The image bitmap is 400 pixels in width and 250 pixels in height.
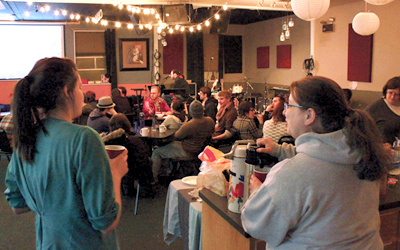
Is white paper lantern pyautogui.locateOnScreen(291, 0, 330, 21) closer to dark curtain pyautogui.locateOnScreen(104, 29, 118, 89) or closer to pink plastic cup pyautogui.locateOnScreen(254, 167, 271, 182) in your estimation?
pink plastic cup pyautogui.locateOnScreen(254, 167, 271, 182)

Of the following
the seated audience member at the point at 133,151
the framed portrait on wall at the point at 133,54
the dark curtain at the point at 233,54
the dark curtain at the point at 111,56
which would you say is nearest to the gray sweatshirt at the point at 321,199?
the seated audience member at the point at 133,151

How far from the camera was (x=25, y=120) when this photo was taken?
124cm

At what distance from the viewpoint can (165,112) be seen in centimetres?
706

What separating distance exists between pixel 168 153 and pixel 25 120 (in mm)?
3912

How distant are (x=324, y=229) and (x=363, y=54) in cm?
777

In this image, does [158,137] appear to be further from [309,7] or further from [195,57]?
[195,57]

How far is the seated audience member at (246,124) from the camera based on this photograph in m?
5.29

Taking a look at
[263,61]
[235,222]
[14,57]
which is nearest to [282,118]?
[235,222]

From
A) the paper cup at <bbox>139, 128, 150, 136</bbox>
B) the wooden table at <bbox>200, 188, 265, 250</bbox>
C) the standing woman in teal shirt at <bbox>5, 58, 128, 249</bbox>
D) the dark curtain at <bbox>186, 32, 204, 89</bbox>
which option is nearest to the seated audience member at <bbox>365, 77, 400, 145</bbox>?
the wooden table at <bbox>200, 188, 265, 250</bbox>

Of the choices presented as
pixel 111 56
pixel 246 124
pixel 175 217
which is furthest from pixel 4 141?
pixel 111 56

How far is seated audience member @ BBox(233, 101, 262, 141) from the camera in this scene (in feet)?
17.4

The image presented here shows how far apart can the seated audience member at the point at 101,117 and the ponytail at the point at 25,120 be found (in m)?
3.92

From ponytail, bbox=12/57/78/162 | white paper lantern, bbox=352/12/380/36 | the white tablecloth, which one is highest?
white paper lantern, bbox=352/12/380/36

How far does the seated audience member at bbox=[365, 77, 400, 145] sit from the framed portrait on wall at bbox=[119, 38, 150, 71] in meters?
10.3
